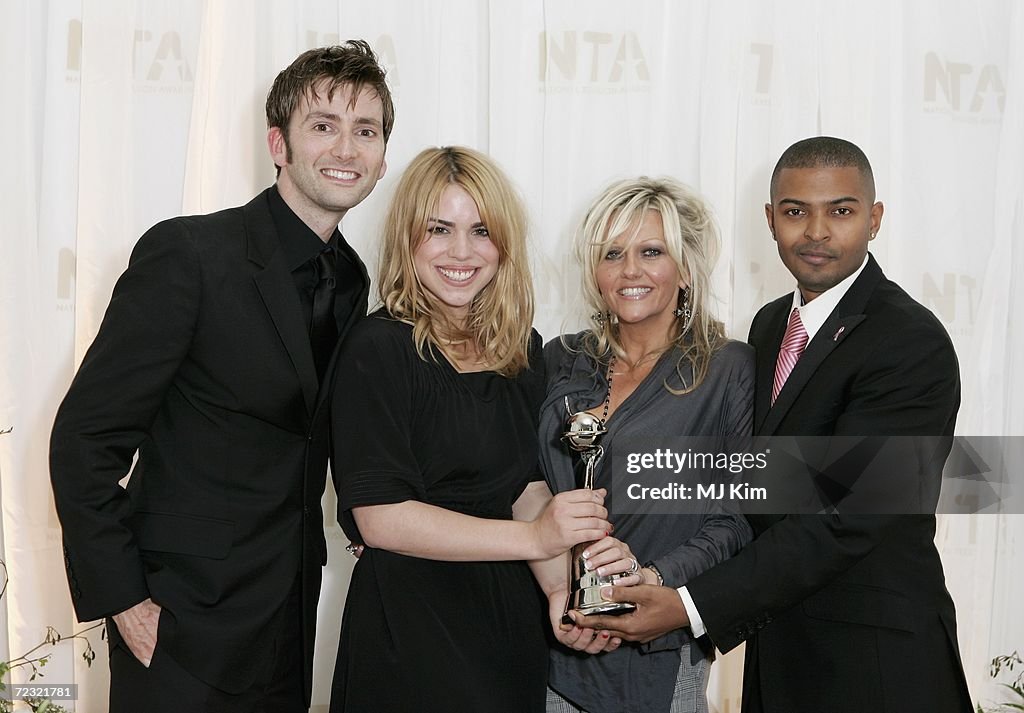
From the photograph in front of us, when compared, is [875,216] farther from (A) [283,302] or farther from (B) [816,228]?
(A) [283,302]

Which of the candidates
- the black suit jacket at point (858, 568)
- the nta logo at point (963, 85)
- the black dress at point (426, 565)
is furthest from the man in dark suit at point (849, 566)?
the nta logo at point (963, 85)

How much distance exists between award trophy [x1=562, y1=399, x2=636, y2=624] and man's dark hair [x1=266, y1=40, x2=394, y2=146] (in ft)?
2.48

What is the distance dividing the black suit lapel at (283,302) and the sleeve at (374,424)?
0.06m

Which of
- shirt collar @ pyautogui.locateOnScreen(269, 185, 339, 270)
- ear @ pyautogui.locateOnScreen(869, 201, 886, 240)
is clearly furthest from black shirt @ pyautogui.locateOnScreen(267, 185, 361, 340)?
ear @ pyautogui.locateOnScreen(869, 201, 886, 240)

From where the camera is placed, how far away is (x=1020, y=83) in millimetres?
2926

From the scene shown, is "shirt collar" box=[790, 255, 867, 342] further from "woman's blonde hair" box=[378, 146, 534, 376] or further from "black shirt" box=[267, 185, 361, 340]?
"black shirt" box=[267, 185, 361, 340]

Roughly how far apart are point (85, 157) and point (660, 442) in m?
1.76

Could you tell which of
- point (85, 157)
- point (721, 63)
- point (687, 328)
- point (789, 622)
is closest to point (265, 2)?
point (85, 157)

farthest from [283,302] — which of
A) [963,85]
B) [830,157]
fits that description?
[963,85]

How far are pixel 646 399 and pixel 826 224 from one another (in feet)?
1.53

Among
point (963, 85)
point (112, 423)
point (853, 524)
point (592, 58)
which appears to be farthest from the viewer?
point (963, 85)

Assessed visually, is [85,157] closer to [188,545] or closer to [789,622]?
[188,545]

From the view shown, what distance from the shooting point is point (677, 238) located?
1977mm

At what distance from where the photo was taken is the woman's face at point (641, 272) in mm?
1983
